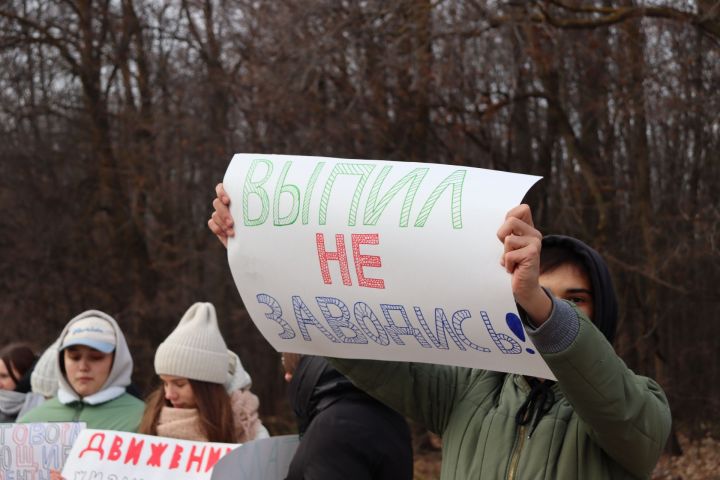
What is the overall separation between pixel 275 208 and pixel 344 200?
204mm

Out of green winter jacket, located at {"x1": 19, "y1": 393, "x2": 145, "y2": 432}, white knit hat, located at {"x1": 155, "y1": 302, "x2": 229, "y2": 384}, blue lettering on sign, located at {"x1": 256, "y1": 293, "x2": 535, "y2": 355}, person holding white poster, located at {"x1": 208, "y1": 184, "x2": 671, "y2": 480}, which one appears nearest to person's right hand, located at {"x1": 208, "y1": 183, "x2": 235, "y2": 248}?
person holding white poster, located at {"x1": 208, "y1": 184, "x2": 671, "y2": 480}

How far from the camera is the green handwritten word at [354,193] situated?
2.44m

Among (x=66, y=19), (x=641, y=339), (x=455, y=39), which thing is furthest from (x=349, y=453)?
(x=66, y=19)

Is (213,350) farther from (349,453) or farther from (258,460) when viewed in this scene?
(349,453)

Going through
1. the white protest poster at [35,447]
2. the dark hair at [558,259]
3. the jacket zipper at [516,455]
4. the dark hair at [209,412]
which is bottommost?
the white protest poster at [35,447]

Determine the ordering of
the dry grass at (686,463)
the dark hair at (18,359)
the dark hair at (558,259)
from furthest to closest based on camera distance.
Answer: the dry grass at (686,463) → the dark hair at (18,359) → the dark hair at (558,259)

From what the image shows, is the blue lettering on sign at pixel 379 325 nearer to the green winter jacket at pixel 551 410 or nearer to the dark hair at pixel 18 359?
the green winter jacket at pixel 551 410

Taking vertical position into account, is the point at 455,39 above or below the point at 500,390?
above

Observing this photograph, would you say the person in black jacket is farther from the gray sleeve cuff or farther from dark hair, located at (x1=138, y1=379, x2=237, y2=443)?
the gray sleeve cuff

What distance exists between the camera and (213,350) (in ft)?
14.8

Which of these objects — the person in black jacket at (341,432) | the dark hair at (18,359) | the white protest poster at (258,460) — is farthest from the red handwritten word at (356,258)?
the dark hair at (18,359)

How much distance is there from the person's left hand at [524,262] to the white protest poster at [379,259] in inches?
1.7

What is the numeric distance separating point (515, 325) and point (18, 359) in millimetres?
4336

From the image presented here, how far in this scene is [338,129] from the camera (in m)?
12.5
